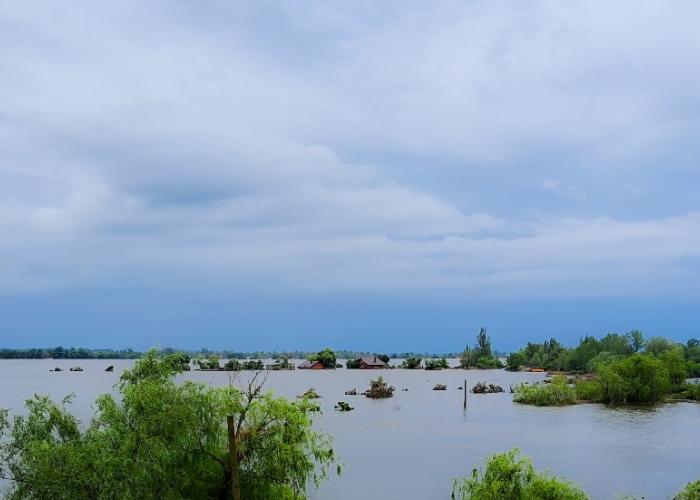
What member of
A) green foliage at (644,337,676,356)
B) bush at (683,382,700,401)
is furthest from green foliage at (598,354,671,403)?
green foliage at (644,337,676,356)

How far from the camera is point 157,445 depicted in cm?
2148

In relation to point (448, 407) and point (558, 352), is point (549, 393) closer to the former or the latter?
point (448, 407)

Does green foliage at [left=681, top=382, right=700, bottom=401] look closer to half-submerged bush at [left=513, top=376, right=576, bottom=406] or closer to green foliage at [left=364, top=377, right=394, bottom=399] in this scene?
half-submerged bush at [left=513, top=376, right=576, bottom=406]

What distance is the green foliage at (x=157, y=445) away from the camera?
66.5 feet

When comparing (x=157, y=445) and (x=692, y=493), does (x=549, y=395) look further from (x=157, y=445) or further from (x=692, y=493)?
(x=157, y=445)

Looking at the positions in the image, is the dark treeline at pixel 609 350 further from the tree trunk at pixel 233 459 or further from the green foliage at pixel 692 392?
the tree trunk at pixel 233 459

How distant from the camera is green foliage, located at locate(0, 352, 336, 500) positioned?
20.3m

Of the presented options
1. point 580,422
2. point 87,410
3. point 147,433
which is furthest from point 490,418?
point 147,433

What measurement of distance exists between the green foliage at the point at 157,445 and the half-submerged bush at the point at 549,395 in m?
74.9

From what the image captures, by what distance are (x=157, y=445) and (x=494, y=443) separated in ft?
146

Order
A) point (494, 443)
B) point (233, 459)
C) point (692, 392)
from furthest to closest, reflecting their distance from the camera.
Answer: point (692, 392)
point (494, 443)
point (233, 459)

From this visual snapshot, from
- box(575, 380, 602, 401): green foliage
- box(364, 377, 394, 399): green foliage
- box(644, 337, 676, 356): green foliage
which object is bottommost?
box(364, 377, 394, 399): green foliage

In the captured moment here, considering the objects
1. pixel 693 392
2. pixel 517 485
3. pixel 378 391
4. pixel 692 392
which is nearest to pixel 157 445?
pixel 517 485

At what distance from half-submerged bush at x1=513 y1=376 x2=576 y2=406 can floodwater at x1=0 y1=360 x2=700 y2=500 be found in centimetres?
273
